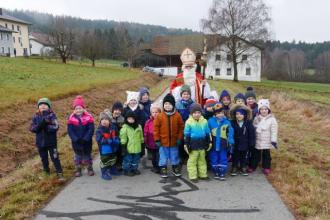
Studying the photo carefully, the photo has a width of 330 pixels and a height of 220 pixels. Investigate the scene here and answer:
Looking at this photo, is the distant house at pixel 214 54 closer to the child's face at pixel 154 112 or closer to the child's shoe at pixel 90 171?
the child's face at pixel 154 112

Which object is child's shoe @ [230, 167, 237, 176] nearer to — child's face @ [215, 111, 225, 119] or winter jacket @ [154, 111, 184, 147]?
child's face @ [215, 111, 225, 119]

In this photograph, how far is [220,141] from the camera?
6242mm

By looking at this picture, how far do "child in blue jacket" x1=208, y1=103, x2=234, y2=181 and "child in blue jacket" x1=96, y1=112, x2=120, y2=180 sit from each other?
1.80 m

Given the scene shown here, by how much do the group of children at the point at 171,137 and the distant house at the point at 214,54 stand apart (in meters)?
31.4

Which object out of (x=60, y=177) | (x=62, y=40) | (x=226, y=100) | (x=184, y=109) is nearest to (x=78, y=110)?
(x=60, y=177)

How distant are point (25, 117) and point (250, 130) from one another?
24.1ft

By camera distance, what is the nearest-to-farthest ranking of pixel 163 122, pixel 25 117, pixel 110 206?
pixel 110 206 → pixel 163 122 → pixel 25 117

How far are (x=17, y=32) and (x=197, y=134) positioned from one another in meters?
75.7

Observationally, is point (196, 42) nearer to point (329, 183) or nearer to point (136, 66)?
point (136, 66)

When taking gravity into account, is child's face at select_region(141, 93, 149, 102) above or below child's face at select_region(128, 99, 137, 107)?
above

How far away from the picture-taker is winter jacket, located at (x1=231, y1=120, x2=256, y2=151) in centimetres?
645

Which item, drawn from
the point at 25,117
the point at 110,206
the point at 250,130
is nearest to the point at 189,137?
the point at 250,130

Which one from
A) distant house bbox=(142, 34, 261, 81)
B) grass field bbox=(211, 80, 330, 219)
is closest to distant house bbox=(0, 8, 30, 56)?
distant house bbox=(142, 34, 261, 81)

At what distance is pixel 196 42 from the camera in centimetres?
5997
